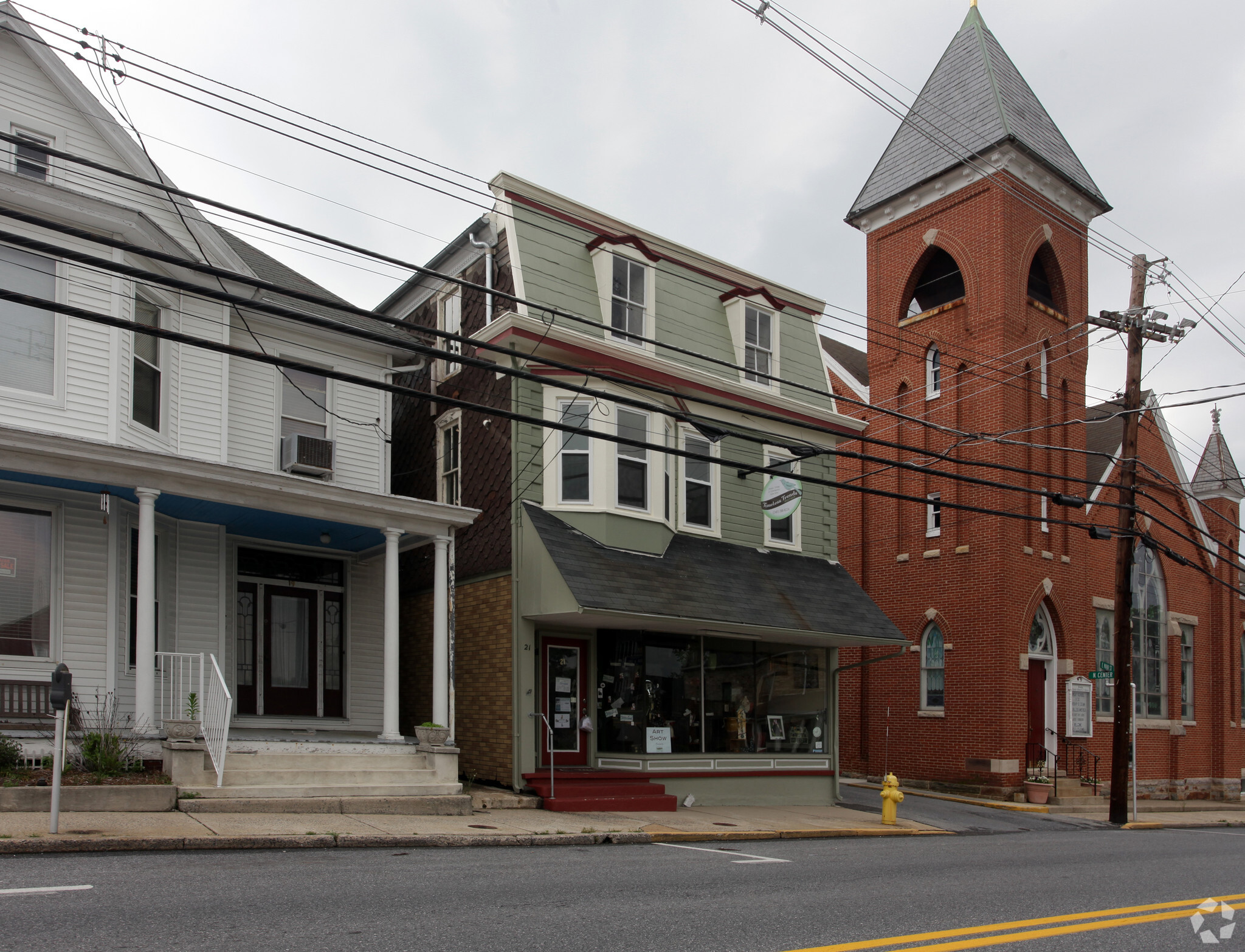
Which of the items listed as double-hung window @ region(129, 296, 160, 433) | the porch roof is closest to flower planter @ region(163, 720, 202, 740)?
the porch roof

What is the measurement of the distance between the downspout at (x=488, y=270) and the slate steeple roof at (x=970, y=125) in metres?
11.4

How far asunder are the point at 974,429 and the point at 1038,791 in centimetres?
791

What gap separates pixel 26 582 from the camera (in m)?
13.7

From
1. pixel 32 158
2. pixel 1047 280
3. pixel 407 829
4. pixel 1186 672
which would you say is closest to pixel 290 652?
pixel 407 829

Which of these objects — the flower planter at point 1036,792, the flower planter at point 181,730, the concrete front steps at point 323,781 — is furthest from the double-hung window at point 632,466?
the flower planter at point 1036,792

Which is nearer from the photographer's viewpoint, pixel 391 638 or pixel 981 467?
pixel 391 638

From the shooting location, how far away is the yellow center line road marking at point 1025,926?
6730 mm

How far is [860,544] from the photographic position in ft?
88.5

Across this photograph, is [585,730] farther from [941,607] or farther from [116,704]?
[941,607]

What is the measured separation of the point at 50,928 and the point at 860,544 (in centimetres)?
2275

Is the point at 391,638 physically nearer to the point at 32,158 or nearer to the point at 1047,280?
the point at 32,158

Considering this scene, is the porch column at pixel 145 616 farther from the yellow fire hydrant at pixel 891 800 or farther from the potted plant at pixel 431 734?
the yellow fire hydrant at pixel 891 800

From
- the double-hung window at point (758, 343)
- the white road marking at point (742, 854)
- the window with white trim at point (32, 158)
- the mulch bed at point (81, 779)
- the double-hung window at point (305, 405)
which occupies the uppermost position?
the window with white trim at point (32, 158)

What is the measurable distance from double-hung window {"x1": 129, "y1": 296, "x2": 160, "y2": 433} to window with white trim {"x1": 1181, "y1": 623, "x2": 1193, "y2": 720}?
2682 cm
